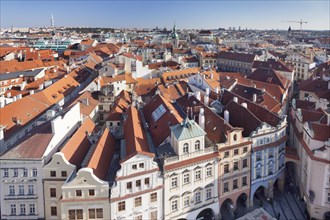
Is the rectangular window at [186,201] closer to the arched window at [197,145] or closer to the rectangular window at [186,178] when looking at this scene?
the rectangular window at [186,178]

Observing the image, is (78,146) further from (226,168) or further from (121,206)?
(226,168)

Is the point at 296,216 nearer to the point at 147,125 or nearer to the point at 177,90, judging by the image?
the point at 147,125

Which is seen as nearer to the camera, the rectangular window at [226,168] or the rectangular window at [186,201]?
the rectangular window at [186,201]

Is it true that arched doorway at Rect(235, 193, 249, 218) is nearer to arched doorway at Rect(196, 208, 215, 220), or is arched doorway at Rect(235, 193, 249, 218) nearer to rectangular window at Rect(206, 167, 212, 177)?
arched doorway at Rect(196, 208, 215, 220)

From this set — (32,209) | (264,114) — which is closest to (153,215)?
(32,209)

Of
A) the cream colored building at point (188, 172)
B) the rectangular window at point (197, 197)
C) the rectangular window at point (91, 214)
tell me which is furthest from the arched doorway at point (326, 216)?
the rectangular window at point (91, 214)

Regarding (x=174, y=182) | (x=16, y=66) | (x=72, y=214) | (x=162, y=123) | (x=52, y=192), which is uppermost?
(x=16, y=66)
